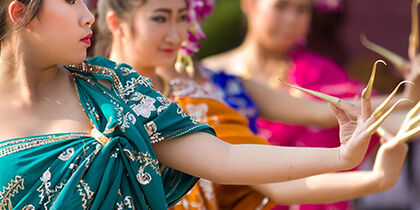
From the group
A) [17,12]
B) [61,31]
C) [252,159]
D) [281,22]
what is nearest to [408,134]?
[252,159]

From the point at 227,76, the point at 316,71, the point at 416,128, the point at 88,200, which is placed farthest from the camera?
the point at 316,71

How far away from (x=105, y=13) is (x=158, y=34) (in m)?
0.23

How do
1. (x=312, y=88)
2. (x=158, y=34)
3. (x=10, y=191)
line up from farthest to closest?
(x=312, y=88)
(x=158, y=34)
(x=10, y=191)

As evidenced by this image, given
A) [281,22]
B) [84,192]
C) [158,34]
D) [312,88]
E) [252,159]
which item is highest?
[158,34]

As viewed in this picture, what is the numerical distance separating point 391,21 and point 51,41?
446 centimetres

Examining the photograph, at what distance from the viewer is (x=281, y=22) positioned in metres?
4.26

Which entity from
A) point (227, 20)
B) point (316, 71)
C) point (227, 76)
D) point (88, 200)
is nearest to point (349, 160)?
point (88, 200)

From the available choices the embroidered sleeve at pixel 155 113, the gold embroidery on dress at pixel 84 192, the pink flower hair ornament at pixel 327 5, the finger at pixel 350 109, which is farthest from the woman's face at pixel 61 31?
the pink flower hair ornament at pixel 327 5

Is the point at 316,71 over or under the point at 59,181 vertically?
under

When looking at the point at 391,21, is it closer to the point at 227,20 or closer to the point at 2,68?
the point at 227,20

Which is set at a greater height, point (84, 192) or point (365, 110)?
point (84, 192)

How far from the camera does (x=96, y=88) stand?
5.98 feet

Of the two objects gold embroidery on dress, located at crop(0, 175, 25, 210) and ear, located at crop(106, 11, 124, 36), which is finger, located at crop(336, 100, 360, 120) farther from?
ear, located at crop(106, 11, 124, 36)

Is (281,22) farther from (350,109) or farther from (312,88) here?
(350,109)
